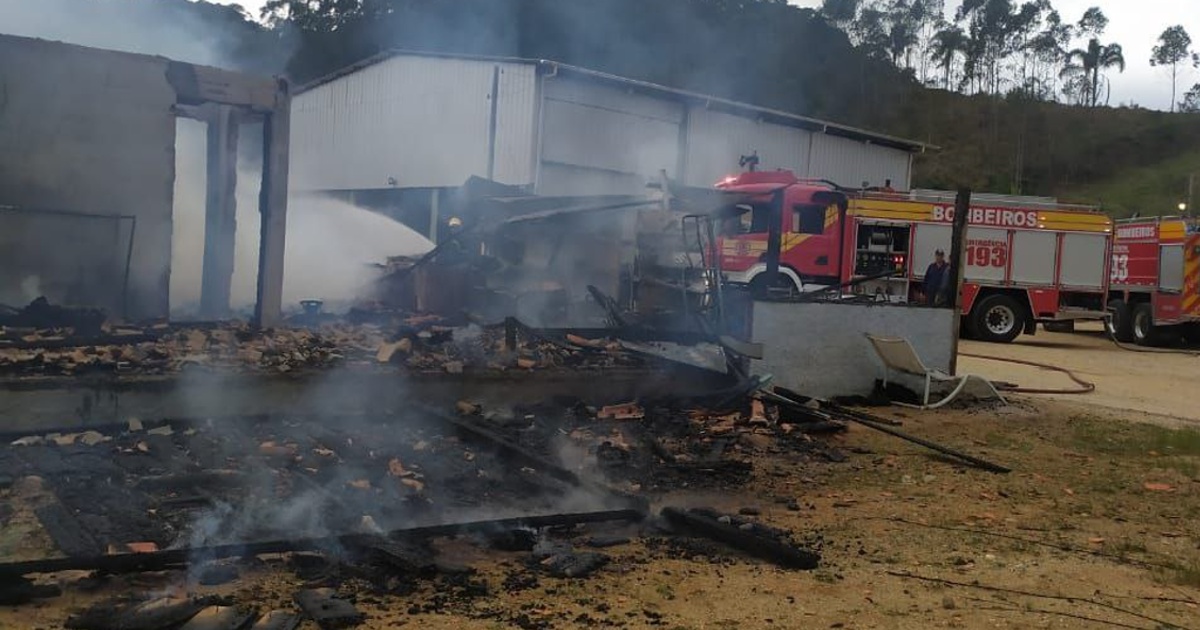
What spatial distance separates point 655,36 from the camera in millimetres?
18328

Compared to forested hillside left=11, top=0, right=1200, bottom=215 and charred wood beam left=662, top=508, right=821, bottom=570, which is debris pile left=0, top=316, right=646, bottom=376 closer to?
charred wood beam left=662, top=508, right=821, bottom=570

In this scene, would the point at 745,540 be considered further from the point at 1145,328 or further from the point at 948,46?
the point at 948,46

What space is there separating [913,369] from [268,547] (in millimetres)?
6120

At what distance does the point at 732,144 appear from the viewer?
20.4 m

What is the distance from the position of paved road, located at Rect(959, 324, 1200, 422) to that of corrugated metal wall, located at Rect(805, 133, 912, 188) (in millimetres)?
6715

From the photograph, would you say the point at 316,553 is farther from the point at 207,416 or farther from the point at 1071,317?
the point at 1071,317

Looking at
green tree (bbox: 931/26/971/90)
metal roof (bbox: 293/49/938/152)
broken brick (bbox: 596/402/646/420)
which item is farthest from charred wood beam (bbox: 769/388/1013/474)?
green tree (bbox: 931/26/971/90)

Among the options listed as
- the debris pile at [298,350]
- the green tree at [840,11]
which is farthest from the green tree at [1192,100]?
the debris pile at [298,350]

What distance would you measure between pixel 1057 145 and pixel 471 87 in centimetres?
4419

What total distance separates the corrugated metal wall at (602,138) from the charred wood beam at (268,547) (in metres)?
13.5

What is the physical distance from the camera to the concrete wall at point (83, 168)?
767 centimetres

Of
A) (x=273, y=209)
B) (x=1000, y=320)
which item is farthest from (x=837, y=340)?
(x=1000, y=320)

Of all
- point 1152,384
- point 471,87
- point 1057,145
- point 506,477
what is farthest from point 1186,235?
point 1057,145

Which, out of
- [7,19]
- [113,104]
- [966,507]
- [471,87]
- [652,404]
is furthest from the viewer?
[471,87]
